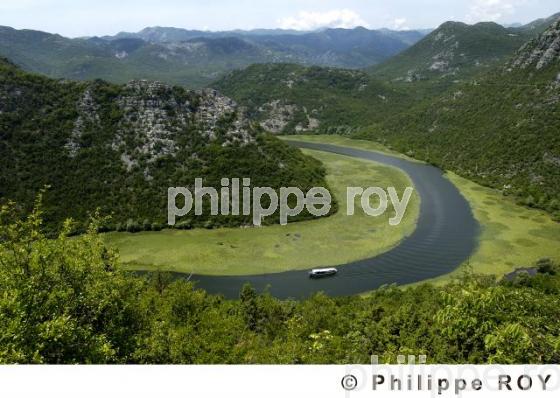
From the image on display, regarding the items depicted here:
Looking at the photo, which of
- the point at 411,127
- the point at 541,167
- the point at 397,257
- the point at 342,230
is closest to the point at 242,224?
the point at 342,230

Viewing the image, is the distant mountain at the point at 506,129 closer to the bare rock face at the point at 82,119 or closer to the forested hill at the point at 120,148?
the forested hill at the point at 120,148

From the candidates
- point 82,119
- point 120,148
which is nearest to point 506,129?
point 120,148

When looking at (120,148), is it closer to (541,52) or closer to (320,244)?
(320,244)

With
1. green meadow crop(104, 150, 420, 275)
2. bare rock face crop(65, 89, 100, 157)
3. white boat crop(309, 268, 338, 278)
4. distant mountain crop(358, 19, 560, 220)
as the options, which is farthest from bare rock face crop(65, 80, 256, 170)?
distant mountain crop(358, 19, 560, 220)

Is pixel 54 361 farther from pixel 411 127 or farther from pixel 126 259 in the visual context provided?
pixel 411 127

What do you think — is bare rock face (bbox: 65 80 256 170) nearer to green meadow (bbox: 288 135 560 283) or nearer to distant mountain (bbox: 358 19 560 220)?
green meadow (bbox: 288 135 560 283)

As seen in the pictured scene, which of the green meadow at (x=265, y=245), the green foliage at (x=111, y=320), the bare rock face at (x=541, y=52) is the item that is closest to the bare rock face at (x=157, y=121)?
the green meadow at (x=265, y=245)
